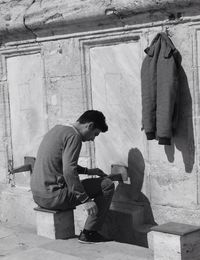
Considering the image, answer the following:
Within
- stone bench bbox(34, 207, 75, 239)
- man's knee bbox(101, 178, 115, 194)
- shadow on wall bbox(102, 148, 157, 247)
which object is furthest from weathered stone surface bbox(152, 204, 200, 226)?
stone bench bbox(34, 207, 75, 239)

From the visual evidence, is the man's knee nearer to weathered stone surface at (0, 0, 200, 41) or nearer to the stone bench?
the stone bench

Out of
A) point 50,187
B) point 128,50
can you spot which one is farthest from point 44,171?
point 128,50

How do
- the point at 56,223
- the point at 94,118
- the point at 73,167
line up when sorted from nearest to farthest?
the point at 73,167 → the point at 94,118 → the point at 56,223

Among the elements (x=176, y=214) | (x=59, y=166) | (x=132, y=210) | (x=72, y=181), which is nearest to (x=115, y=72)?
(x=59, y=166)

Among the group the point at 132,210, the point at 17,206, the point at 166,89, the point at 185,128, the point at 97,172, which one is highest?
the point at 166,89

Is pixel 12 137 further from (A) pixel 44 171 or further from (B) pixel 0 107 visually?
(A) pixel 44 171

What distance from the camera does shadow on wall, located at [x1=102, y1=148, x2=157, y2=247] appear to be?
684 cm

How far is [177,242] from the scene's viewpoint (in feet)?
18.1

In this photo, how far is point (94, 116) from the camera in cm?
638

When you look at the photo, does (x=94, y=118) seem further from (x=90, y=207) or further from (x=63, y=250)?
(x=63, y=250)

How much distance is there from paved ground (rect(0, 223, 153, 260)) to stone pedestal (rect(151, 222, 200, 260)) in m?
0.33

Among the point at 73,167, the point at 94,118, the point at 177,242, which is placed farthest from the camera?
the point at 94,118

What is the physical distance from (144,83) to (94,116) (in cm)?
65

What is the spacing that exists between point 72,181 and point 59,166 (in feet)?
1.33
